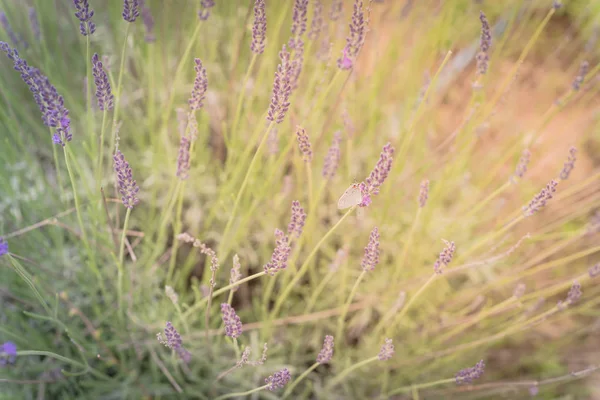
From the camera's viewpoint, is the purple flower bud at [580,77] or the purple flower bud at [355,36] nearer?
the purple flower bud at [355,36]

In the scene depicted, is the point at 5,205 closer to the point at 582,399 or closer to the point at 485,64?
the point at 485,64

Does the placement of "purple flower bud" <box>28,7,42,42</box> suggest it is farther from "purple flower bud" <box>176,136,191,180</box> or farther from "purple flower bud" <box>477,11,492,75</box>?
"purple flower bud" <box>477,11,492,75</box>

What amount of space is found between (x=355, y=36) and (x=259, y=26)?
0.54 feet

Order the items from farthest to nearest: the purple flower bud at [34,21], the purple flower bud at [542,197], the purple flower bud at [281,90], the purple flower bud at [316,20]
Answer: the purple flower bud at [34,21] < the purple flower bud at [316,20] < the purple flower bud at [542,197] < the purple flower bud at [281,90]

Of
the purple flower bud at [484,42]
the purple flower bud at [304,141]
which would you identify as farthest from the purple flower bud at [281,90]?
the purple flower bud at [484,42]

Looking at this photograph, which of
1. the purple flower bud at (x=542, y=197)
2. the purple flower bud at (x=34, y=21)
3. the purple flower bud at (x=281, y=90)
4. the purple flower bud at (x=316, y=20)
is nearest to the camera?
the purple flower bud at (x=281, y=90)

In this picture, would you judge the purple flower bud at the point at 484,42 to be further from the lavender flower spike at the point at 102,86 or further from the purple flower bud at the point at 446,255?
the lavender flower spike at the point at 102,86

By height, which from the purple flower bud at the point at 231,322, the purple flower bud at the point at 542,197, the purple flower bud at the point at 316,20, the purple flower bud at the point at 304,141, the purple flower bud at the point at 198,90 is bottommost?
the purple flower bud at the point at 231,322

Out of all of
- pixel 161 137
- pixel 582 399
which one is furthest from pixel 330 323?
pixel 582 399

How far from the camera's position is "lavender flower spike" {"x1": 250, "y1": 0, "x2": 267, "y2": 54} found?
2.52ft

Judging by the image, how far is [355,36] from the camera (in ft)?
2.72

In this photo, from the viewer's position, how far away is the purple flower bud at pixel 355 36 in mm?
787

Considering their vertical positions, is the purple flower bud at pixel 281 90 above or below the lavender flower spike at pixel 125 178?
above

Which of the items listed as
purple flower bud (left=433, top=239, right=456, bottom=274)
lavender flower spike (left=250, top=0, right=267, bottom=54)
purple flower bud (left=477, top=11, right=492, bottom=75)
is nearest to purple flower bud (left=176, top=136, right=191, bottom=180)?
lavender flower spike (left=250, top=0, right=267, bottom=54)
